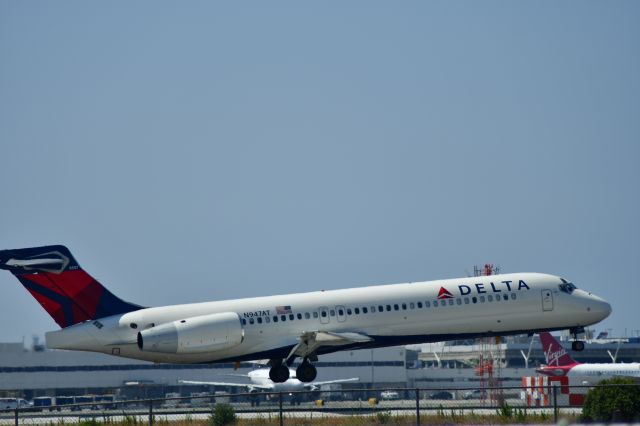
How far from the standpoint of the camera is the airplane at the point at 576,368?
74.8m

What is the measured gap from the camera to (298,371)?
2106 inches

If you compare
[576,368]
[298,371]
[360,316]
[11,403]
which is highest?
[360,316]

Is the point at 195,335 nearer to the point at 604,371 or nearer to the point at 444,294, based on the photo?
the point at 444,294

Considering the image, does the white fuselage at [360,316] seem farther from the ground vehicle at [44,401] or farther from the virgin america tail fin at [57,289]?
the ground vehicle at [44,401]

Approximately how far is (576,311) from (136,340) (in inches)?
774

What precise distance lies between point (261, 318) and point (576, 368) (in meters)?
31.2

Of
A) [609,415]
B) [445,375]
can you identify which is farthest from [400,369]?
[609,415]

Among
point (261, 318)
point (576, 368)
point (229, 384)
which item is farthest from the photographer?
point (229, 384)

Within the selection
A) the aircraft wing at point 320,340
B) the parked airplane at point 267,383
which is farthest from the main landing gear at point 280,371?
the parked airplane at point 267,383

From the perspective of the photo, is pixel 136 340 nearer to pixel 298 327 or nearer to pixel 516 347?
pixel 298 327

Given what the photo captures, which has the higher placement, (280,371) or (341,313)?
(341,313)

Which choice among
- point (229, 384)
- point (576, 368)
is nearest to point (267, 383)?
point (229, 384)

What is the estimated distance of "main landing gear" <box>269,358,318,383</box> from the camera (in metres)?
53.4

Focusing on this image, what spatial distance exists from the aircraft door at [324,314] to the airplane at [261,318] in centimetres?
6
